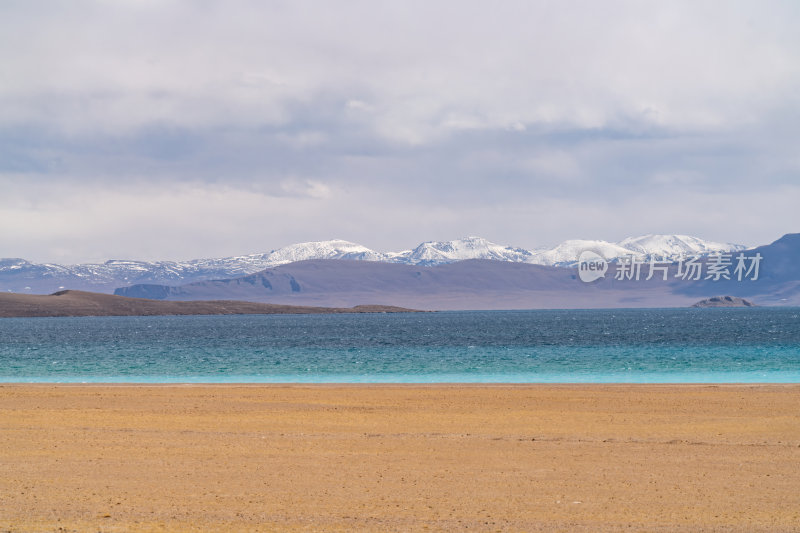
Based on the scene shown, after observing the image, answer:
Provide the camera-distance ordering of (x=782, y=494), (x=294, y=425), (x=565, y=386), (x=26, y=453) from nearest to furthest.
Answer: (x=782, y=494) → (x=26, y=453) → (x=294, y=425) → (x=565, y=386)

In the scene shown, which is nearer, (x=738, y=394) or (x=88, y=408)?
(x=88, y=408)

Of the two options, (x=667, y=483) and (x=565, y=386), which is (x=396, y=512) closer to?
(x=667, y=483)

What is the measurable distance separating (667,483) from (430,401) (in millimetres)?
14287

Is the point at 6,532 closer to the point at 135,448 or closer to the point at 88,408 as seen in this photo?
the point at 135,448

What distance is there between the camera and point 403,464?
639 inches

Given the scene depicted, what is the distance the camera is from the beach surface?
12016 mm

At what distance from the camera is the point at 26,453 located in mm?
17375

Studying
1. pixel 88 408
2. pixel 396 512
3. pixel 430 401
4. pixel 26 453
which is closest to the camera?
pixel 396 512

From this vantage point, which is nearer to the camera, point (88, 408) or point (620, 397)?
point (88, 408)

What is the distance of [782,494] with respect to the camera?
13.4m

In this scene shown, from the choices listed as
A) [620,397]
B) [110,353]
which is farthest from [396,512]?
[110,353]

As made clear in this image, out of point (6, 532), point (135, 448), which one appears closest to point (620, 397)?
point (135, 448)

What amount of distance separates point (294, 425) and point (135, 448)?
4.81 meters

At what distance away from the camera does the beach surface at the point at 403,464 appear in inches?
473
